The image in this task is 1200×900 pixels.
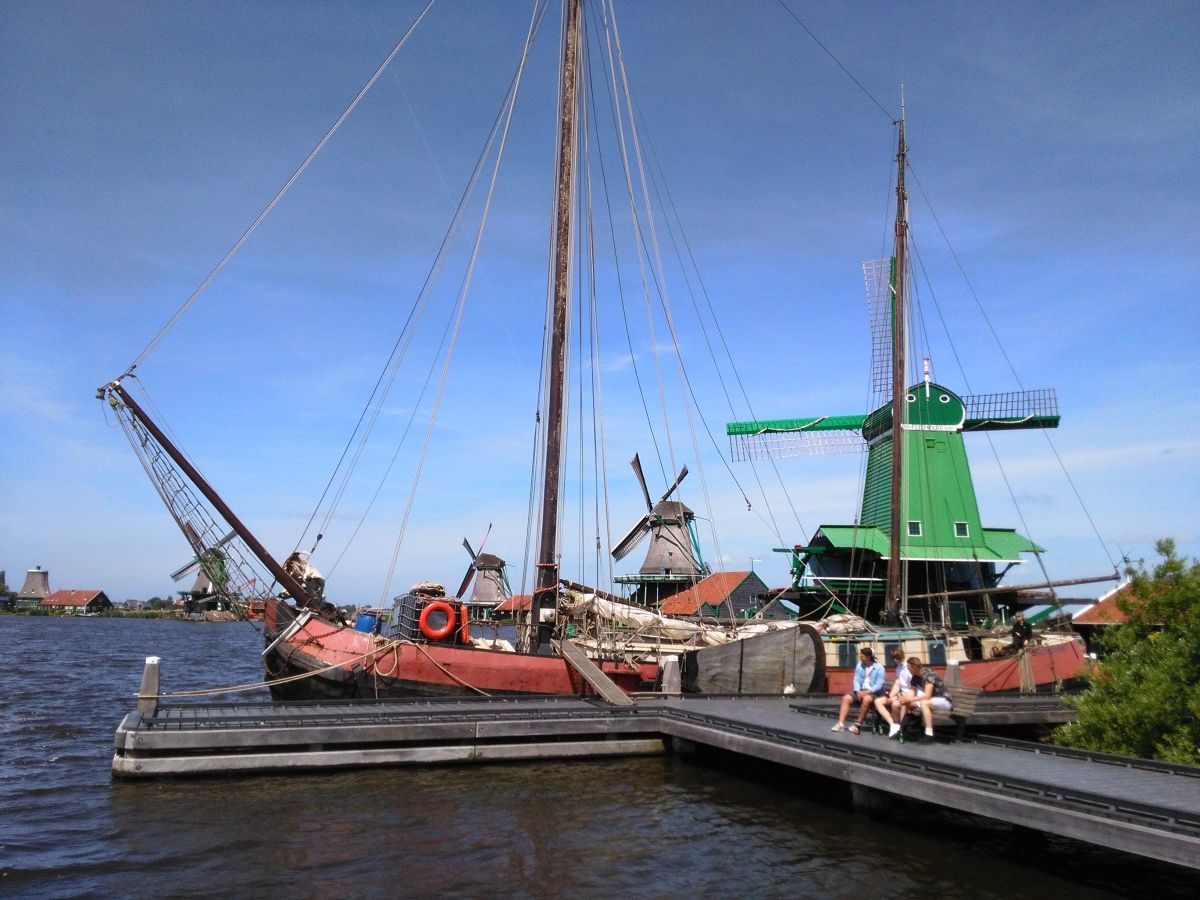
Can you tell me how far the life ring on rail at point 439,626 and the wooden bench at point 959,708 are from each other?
11678 millimetres

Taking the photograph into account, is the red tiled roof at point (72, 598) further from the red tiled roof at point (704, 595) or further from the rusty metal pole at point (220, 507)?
the rusty metal pole at point (220, 507)

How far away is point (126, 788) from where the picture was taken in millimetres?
13094

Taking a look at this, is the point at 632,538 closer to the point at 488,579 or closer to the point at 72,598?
the point at 488,579

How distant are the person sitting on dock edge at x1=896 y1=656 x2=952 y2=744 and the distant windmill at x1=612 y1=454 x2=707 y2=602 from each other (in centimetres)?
4110

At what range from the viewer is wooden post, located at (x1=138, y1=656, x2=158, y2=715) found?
15.2 meters

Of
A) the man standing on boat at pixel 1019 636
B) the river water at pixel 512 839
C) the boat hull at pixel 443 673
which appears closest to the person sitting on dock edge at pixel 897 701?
the river water at pixel 512 839

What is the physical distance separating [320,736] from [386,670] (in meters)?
5.36

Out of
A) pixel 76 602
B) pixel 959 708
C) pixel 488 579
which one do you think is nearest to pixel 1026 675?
pixel 959 708

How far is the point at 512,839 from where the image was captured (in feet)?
36.5

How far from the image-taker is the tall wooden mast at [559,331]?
21766mm

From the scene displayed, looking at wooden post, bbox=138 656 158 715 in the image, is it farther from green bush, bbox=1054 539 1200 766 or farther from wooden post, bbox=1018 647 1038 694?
wooden post, bbox=1018 647 1038 694

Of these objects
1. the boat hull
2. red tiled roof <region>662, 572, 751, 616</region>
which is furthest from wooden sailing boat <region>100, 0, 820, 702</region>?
red tiled roof <region>662, 572, 751, 616</region>

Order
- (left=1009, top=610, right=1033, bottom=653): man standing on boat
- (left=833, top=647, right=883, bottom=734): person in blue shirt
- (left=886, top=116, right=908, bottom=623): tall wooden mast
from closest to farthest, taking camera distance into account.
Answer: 1. (left=833, top=647, right=883, bottom=734): person in blue shirt
2. (left=1009, top=610, right=1033, bottom=653): man standing on boat
3. (left=886, top=116, right=908, bottom=623): tall wooden mast

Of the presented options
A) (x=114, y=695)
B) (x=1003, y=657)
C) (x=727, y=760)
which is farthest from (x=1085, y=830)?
(x=114, y=695)
